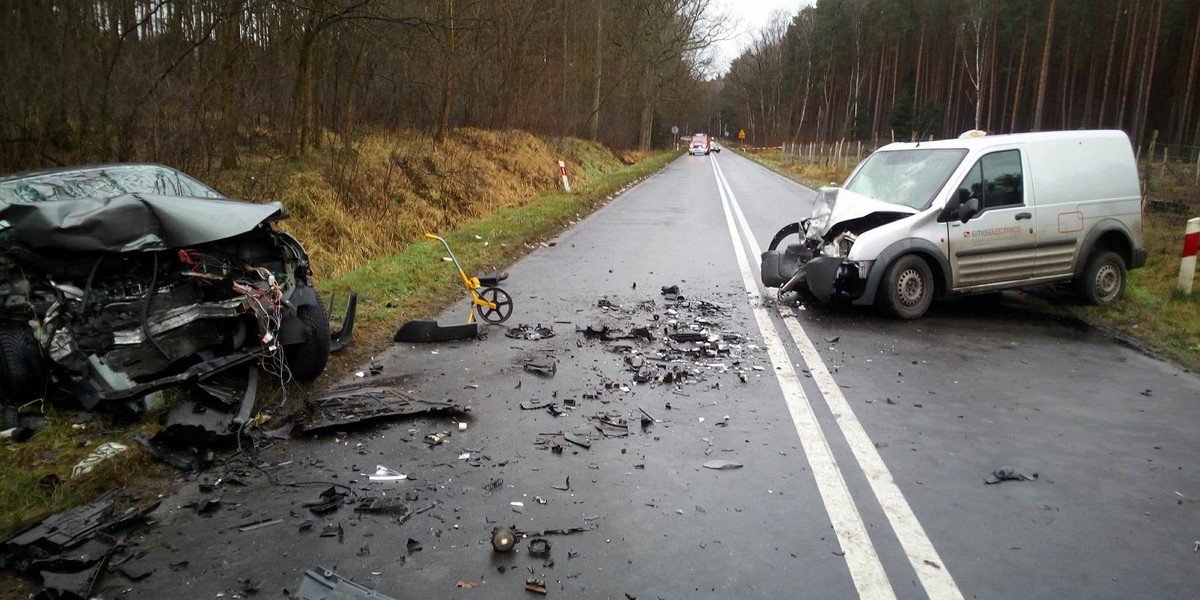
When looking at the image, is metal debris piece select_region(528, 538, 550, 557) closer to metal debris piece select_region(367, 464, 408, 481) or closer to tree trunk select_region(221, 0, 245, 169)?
metal debris piece select_region(367, 464, 408, 481)

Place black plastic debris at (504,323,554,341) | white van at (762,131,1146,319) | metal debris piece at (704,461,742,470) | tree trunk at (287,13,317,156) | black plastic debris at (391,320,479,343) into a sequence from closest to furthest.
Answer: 1. metal debris piece at (704,461,742,470)
2. black plastic debris at (391,320,479,343)
3. black plastic debris at (504,323,554,341)
4. white van at (762,131,1146,319)
5. tree trunk at (287,13,317,156)

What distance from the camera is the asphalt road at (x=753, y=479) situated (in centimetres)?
336

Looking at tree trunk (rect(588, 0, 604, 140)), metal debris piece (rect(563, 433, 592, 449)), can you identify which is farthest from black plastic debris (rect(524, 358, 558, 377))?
tree trunk (rect(588, 0, 604, 140))

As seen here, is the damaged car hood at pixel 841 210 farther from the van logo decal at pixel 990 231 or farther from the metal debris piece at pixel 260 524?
the metal debris piece at pixel 260 524

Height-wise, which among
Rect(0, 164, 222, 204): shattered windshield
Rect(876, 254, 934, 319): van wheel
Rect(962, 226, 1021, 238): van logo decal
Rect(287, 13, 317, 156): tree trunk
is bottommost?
Rect(876, 254, 934, 319): van wheel

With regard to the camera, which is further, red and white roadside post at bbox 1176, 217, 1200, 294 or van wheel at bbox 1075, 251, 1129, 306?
red and white roadside post at bbox 1176, 217, 1200, 294

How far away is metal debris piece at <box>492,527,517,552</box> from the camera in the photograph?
3545 mm

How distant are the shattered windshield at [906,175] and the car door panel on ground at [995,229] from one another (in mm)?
313

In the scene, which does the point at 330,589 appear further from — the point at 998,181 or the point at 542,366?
the point at 998,181

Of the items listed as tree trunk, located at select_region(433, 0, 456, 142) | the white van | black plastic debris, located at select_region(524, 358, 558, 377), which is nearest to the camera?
black plastic debris, located at select_region(524, 358, 558, 377)

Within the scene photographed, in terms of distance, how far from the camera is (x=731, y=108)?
141125 mm

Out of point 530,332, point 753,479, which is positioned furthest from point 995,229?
point 753,479

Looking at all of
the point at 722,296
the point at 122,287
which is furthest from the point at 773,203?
the point at 122,287

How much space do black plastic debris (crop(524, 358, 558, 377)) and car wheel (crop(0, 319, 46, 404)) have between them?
3359 mm
